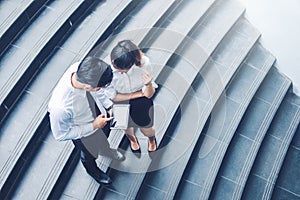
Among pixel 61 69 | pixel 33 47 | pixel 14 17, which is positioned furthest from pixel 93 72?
pixel 14 17

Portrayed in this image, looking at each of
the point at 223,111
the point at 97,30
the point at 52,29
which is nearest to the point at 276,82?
the point at 223,111

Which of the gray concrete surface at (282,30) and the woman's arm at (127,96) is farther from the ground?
the gray concrete surface at (282,30)

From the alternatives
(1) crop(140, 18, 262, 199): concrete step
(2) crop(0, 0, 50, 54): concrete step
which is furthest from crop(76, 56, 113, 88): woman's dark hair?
(2) crop(0, 0, 50, 54): concrete step

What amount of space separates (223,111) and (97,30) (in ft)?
6.08

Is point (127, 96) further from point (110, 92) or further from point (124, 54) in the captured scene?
point (124, 54)

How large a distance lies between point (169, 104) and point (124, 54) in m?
1.78

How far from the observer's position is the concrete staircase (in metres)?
4.24

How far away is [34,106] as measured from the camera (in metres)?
4.40

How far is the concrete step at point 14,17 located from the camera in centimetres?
459

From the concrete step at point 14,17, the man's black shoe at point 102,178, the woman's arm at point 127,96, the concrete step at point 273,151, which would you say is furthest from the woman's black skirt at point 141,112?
the concrete step at point 14,17

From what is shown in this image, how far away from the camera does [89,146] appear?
364 centimetres

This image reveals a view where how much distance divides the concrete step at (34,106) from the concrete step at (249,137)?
1859 mm

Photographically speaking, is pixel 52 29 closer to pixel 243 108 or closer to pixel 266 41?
pixel 243 108

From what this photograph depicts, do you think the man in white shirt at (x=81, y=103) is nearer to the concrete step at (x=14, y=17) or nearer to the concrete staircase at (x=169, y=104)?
the concrete staircase at (x=169, y=104)
